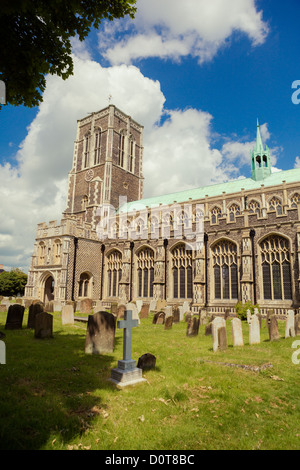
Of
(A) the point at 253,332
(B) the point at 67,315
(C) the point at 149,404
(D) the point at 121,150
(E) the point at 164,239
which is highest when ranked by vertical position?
(D) the point at 121,150

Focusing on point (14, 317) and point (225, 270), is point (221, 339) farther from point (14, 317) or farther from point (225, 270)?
point (225, 270)

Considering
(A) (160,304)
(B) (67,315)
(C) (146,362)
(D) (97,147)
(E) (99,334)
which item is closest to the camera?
(C) (146,362)

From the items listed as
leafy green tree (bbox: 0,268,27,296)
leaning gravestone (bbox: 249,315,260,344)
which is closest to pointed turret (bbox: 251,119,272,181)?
leaning gravestone (bbox: 249,315,260,344)

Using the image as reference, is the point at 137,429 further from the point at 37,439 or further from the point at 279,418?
the point at 279,418

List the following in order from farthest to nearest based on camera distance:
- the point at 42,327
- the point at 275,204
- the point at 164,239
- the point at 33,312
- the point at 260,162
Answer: the point at 260,162 → the point at 275,204 → the point at 164,239 → the point at 33,312 → the point at 42,327

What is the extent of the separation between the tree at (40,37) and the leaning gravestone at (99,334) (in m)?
5.31

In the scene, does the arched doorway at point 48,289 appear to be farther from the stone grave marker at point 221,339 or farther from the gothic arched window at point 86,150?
the stone grave marker at point 221,339

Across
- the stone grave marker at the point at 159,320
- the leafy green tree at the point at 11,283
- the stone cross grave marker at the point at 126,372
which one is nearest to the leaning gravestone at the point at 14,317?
the stone cross grave marker at the point at 126,372

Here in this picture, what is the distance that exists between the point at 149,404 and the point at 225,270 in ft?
51.1

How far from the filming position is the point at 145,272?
A: 76.3ft

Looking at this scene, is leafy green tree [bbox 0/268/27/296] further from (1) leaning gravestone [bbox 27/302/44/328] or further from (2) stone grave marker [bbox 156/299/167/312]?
(1) leaning gravestone [bbox 27/302/44/328]

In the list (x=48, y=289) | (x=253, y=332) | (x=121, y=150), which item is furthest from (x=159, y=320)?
(x=121, y=150)

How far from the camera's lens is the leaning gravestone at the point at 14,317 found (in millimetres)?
9898

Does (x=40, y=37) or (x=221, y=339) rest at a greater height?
(x=40, y=37)
